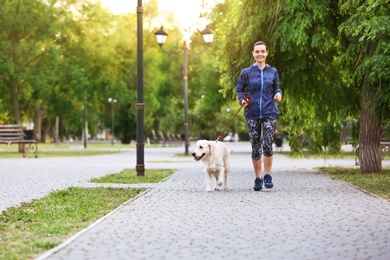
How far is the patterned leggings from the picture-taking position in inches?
504

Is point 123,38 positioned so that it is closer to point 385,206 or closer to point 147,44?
point 147,44

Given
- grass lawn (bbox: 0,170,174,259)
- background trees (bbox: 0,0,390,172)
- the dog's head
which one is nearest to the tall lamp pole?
background trees (bbox: 0,0,390,172)

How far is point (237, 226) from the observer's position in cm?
837

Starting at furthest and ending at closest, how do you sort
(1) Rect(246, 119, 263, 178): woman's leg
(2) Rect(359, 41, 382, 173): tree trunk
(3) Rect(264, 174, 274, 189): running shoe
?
(2) Rect(359, 41, 382, 173): tree trunk
(3) Rect(264, 174, 274, 189): running shoe
(1) Rect(246, 119, 263, 178): woman's leg

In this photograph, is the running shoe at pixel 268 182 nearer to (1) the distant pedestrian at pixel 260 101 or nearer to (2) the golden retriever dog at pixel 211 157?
(1) the distant pedestrian at pixel 260 101

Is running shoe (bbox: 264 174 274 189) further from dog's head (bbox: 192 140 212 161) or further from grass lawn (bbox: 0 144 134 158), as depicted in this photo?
grass lawn (bbox: 0 144 134 158)

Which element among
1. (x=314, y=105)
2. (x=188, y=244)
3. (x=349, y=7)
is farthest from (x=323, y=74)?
(x=188, y=244)

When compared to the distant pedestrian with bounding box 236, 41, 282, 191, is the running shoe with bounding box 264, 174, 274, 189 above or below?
below

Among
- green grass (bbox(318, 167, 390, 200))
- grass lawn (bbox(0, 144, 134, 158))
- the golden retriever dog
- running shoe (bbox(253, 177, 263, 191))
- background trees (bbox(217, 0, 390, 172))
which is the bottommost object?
green grass (bbox(318, 167, 390, 200))

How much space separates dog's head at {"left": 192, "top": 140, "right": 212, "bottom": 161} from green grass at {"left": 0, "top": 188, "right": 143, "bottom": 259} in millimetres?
1261

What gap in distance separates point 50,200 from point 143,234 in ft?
13.9

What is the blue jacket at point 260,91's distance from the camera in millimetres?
12836

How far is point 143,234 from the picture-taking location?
306 inches

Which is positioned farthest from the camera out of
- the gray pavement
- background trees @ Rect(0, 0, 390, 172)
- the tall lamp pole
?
the tall lamp pole
